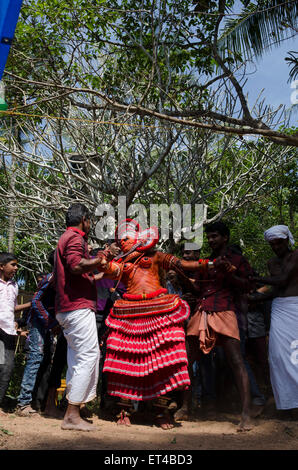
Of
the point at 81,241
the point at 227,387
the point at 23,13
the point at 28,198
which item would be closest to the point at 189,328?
the point at 227,387

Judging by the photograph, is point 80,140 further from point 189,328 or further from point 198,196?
point 189,328

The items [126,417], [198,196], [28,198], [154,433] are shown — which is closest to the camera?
[154,433]

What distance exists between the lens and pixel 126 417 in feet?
13.9

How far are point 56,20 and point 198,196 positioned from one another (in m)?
4.11

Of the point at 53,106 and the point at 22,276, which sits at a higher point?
the point at 53,106

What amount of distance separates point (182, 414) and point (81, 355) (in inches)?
50.2

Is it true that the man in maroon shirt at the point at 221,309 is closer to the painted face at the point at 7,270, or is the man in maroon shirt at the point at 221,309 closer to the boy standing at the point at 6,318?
the boy standing at the point at 6,318

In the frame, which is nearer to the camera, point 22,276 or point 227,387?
point 227,387

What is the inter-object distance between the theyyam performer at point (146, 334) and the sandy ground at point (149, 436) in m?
0.31

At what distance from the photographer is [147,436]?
3.67 m

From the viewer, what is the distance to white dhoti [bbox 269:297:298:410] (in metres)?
4.16

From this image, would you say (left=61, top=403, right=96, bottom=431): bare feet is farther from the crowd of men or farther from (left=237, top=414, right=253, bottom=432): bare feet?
(left=237, top=414, right=253, bottom=432): bare feet

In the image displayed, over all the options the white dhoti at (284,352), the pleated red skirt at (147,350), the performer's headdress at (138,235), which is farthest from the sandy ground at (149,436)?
the performer's headdress at (138,235)

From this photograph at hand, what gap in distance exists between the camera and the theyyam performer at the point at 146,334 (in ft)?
13.4
